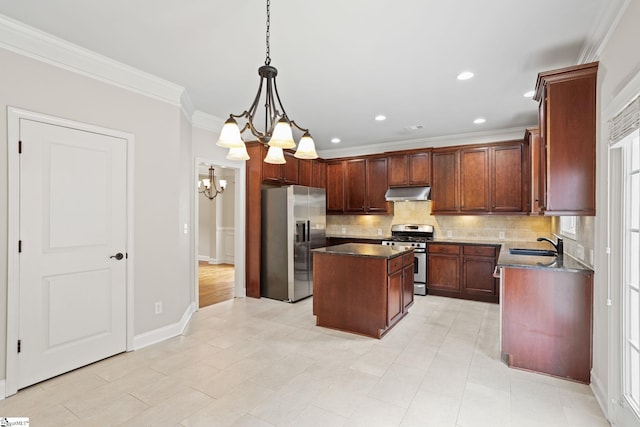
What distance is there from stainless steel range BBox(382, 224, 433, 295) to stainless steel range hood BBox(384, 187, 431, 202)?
59 cm

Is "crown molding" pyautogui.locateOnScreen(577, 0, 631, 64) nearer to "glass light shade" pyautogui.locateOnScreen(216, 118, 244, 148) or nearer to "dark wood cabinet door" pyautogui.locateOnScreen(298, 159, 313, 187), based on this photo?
"glass light shade" pyautogui.locateOnScreen(216, 118, 244, 148)

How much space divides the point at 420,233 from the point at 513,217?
Answer: 4.89ft

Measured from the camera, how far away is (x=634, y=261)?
6.24ft

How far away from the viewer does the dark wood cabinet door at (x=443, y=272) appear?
504 cm

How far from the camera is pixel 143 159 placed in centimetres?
323

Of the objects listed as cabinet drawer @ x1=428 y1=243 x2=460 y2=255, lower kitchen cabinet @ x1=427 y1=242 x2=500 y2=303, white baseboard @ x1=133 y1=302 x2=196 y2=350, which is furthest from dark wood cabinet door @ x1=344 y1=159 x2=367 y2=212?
white baseboard @ x1=133 y1=302 x2=196 y2=350

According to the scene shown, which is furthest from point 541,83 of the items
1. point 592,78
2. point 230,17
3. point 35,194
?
point 35,194

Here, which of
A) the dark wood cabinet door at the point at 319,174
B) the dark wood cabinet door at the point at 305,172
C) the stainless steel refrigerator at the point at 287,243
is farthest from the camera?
the dark wood cabinet door at the point at 319,174

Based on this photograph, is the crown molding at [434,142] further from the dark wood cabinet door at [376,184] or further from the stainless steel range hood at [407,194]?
the stainless steel range hood at [407,194]

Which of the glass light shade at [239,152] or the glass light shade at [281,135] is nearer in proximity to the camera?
the glass light shade at [281,135]

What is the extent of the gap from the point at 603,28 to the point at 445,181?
3302mm

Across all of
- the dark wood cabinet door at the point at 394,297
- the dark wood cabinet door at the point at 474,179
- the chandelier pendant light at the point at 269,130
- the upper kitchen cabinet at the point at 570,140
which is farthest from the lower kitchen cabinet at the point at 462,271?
the chandelier pendant light at the point at 269,130

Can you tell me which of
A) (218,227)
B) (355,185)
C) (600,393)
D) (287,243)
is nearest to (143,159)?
(287,243)

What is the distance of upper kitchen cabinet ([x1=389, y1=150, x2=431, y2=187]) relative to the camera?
5.52 metres
